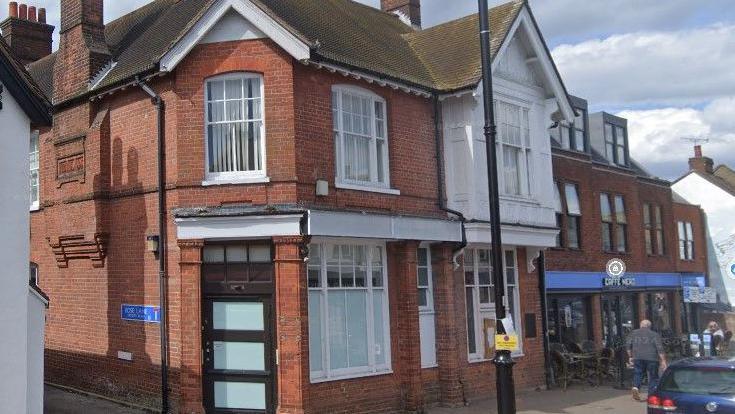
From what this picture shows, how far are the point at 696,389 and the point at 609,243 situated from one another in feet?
51.3

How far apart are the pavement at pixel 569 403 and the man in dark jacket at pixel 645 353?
1.97 ft

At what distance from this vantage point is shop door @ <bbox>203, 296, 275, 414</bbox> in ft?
42.3

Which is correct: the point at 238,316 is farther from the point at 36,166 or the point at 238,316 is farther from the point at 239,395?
the point at 36,166

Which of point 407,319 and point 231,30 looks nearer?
point 231,30

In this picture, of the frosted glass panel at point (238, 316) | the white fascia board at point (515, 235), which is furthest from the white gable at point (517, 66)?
Result: the frosted glass panel at point (238, 316)

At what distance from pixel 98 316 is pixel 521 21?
10.9 meters

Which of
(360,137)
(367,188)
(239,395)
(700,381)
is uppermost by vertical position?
(360,137)

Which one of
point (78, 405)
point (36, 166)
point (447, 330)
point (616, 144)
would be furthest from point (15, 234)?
Result: point (616, 144)

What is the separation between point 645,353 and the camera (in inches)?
647

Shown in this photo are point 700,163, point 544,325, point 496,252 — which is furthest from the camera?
point 700,163

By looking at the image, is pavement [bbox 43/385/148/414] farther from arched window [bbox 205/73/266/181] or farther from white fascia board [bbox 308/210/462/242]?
white fascia board [bbox 308/210/462/242]

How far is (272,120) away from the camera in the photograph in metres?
13.1

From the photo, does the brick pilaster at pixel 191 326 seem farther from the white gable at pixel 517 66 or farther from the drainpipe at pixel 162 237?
the white gable at pixel 517 66

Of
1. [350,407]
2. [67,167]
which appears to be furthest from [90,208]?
[350,407]
